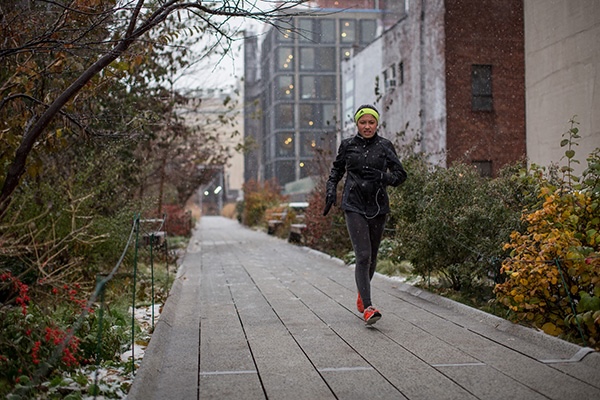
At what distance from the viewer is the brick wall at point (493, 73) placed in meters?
24.2

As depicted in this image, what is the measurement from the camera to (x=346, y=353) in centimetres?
591

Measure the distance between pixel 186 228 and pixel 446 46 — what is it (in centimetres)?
1082

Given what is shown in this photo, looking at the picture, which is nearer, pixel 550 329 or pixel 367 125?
pixel 550 329

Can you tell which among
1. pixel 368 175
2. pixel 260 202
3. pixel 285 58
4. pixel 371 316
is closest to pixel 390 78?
pixel 260 202

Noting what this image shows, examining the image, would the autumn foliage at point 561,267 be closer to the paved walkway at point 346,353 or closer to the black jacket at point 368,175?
the paved walkway at point 346,353

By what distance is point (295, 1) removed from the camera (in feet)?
19.4

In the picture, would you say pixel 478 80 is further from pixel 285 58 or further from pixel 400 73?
pixel 285 58

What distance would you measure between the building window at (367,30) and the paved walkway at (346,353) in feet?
240

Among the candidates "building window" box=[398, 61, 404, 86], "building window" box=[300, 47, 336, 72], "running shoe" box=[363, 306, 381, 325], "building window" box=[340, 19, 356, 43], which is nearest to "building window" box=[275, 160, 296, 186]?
"building window" box=[300, 47, 336, 72]

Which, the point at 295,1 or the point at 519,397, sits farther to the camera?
the point at 295,1

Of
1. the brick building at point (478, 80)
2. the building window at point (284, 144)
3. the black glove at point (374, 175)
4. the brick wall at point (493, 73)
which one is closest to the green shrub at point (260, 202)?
the brick building at point (478, 80)

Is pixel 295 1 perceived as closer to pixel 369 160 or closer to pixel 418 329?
pixel 369 160

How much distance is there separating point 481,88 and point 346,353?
2007 centimetres

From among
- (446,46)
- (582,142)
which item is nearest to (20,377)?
(582,142)
